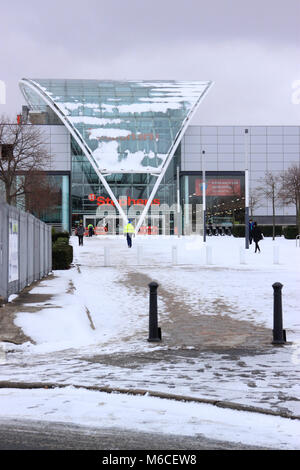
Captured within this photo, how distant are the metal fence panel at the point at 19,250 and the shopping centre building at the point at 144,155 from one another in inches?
2095

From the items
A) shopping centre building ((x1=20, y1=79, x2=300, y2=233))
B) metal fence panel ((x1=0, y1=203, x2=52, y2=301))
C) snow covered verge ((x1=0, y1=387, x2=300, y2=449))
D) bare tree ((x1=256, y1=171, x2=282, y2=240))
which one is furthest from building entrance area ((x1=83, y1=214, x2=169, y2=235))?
snow covered verge ((x1=0, y1=387, x2=300, y2=449))

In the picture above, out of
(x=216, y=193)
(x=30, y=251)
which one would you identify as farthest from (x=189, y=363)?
(x=216, y=193)

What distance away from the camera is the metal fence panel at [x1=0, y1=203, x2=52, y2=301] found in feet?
34.3

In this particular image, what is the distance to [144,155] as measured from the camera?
7106 cm

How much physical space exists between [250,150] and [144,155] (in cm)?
1385

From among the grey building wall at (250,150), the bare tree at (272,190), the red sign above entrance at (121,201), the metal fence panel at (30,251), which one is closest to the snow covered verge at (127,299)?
the metal fence panel at (30,251)

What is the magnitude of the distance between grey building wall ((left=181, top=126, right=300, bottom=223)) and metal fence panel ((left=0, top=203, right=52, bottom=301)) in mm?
56690

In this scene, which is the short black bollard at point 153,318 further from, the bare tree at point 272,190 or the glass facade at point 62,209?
the glass facade at point 62,209

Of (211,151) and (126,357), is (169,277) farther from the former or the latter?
(211,151)

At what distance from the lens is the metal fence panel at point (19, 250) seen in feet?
34.3

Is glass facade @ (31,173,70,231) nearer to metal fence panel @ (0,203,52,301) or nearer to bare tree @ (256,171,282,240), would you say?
bare tree @ (256,171,282,240)

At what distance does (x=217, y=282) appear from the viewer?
52.5ft

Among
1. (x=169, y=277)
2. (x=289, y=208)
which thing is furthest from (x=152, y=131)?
(x=169, y=277)

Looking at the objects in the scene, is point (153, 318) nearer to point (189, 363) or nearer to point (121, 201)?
point (189, 363)
